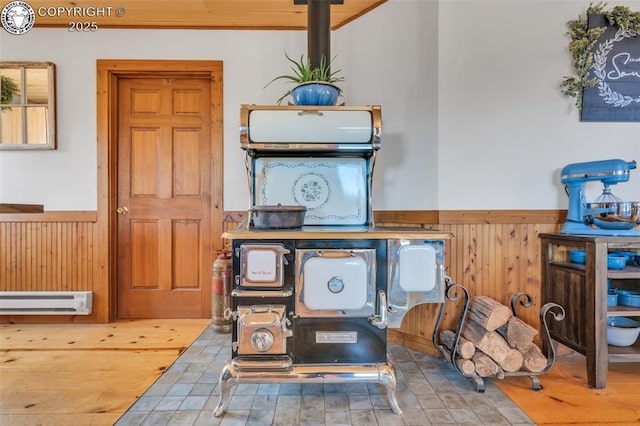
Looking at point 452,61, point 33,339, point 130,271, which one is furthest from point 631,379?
point 33,339

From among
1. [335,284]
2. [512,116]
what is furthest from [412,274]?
[512,116]

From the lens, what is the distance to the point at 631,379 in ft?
5.59

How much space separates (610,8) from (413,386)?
245cm

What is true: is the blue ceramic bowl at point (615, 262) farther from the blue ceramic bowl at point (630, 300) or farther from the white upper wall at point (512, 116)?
the white upper wall at point (512, 116)

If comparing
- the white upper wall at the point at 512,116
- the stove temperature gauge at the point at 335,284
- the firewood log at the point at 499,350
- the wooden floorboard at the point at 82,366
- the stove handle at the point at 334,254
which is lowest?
the wooden floorboard at the point at 82,366

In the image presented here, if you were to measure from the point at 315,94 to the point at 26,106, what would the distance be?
7.58ft

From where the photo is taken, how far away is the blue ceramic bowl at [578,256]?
1746mm

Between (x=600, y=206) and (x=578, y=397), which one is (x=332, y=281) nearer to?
(x=578, y=397)

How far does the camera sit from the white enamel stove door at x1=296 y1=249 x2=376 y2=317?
4.51ft

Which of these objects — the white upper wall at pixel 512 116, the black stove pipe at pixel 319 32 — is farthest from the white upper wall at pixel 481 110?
the black stove pipe at pixel 319 32

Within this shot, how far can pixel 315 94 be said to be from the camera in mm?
1808

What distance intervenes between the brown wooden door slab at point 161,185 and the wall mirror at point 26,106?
494 mm

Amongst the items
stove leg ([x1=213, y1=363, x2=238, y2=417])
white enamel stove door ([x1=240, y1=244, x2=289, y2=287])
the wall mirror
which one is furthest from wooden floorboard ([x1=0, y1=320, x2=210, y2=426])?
the wall mirror

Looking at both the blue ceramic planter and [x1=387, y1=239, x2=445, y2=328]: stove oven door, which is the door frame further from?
[x1=387, y1=239, x2=445, y2=328]: stove oven door
